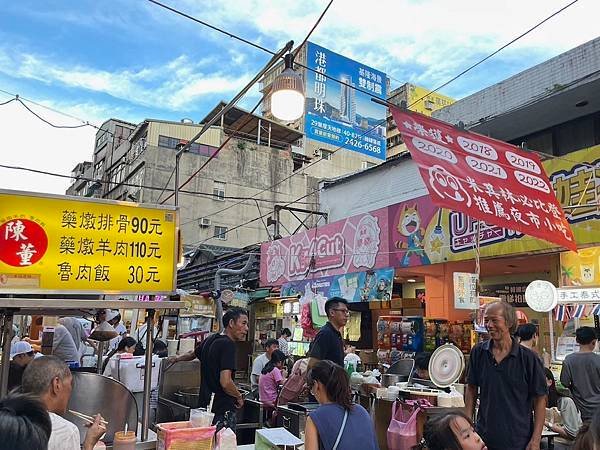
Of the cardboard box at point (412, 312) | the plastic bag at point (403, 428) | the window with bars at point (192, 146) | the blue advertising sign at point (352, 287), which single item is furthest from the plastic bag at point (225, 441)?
the window with bars at point (192, 146)

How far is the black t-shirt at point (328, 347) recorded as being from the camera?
5176mm

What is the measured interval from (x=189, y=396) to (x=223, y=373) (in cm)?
253

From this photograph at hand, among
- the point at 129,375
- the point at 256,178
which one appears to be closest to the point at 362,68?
the point at 129,375

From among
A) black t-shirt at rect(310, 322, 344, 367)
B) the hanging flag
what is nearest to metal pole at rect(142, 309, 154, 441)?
black t-shirt at rect(310, 322, 344, 367)

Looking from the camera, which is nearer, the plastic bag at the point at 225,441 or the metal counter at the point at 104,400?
the plastic bag at the point at 225,441

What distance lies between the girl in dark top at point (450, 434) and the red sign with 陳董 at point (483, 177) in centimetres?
341

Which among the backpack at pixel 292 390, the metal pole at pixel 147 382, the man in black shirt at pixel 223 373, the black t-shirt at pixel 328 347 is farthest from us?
the backpack at pixel 292 390

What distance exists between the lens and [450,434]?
8.53ft

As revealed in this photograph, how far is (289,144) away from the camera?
3406 cm

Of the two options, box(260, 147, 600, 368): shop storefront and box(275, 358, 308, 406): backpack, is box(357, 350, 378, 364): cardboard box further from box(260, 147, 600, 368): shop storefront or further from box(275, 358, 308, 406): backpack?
box(275, 358, 308, 406): backpack

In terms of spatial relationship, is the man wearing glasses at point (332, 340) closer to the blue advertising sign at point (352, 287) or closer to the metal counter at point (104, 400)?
the metal counter at point (104, 400)

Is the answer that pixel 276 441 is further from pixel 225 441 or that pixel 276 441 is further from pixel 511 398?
pixel 511 398

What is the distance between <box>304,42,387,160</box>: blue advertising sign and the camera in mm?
10594

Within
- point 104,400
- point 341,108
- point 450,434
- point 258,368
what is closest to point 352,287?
point 258,368
